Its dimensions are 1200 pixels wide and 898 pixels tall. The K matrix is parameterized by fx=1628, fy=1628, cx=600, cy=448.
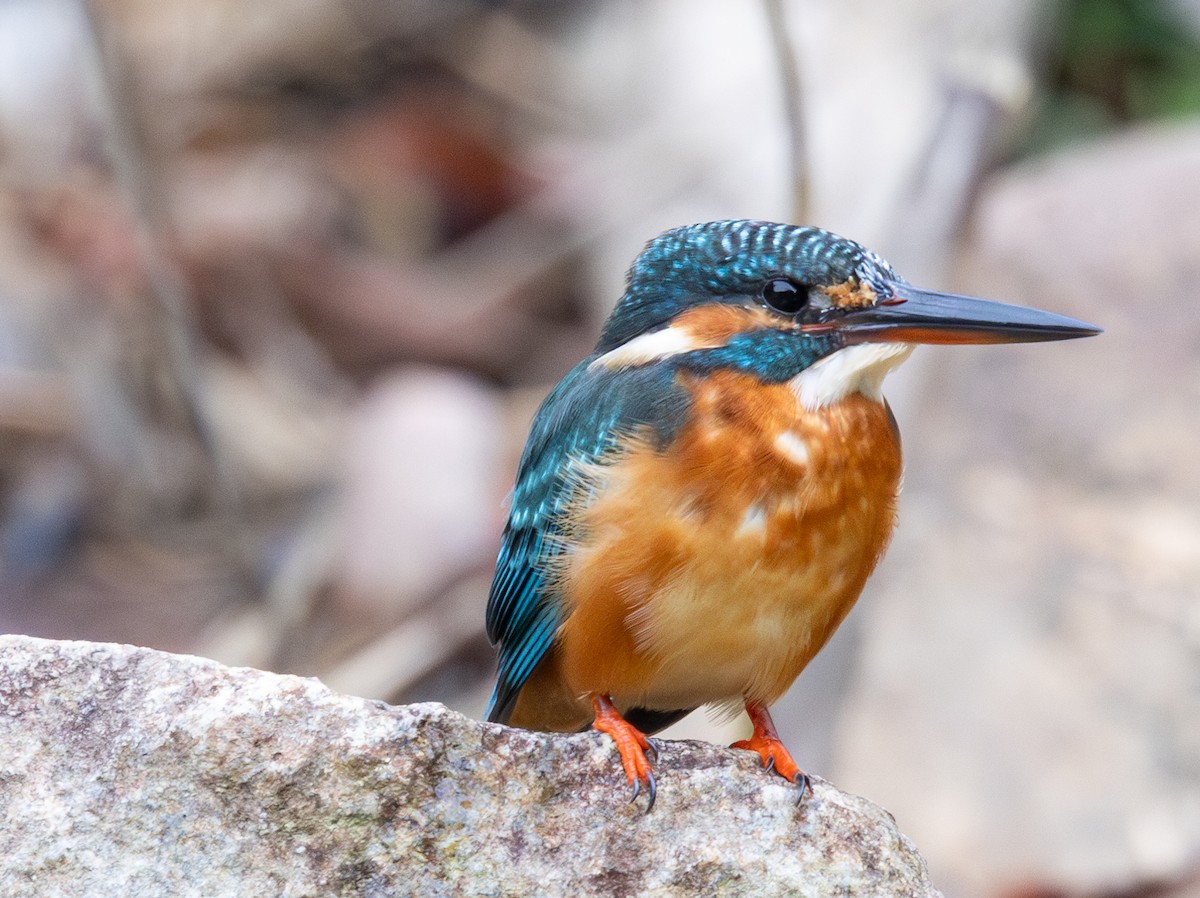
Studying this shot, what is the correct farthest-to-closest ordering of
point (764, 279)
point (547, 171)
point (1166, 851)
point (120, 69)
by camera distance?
point (547, 171) → point (120, 69) → point (1166, 851) → point (764, 279)

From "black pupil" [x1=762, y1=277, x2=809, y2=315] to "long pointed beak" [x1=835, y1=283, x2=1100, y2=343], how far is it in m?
0.10

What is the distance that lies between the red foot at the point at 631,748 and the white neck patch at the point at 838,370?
30.4 inches

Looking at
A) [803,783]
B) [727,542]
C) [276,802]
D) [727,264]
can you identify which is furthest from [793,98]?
[276,802]

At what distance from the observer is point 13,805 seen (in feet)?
8.83

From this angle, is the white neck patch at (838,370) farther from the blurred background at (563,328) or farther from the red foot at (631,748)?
the blurred background at (563,328)

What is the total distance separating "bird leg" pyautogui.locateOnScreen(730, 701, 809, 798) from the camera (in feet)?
10.5

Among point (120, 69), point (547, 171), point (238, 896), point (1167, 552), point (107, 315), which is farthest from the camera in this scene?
point (547, 171)

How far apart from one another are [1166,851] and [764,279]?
10.3ft

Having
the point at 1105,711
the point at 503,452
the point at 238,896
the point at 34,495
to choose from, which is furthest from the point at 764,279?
the point at 34,495

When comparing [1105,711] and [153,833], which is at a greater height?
[1105,711]

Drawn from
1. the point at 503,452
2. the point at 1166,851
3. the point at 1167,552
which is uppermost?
the point at 503,452

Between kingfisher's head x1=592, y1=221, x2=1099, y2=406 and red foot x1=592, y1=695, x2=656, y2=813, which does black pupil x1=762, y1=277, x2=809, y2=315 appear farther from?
red foot x1=592, y1=695, x2=656, y2=813

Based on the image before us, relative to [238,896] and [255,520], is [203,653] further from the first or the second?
[238,896]

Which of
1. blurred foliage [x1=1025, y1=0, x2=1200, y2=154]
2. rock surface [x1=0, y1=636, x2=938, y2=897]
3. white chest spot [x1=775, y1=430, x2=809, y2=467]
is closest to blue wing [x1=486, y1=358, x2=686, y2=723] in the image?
white chest spot [x1=775, y1=430, x2=809, y2=467]
